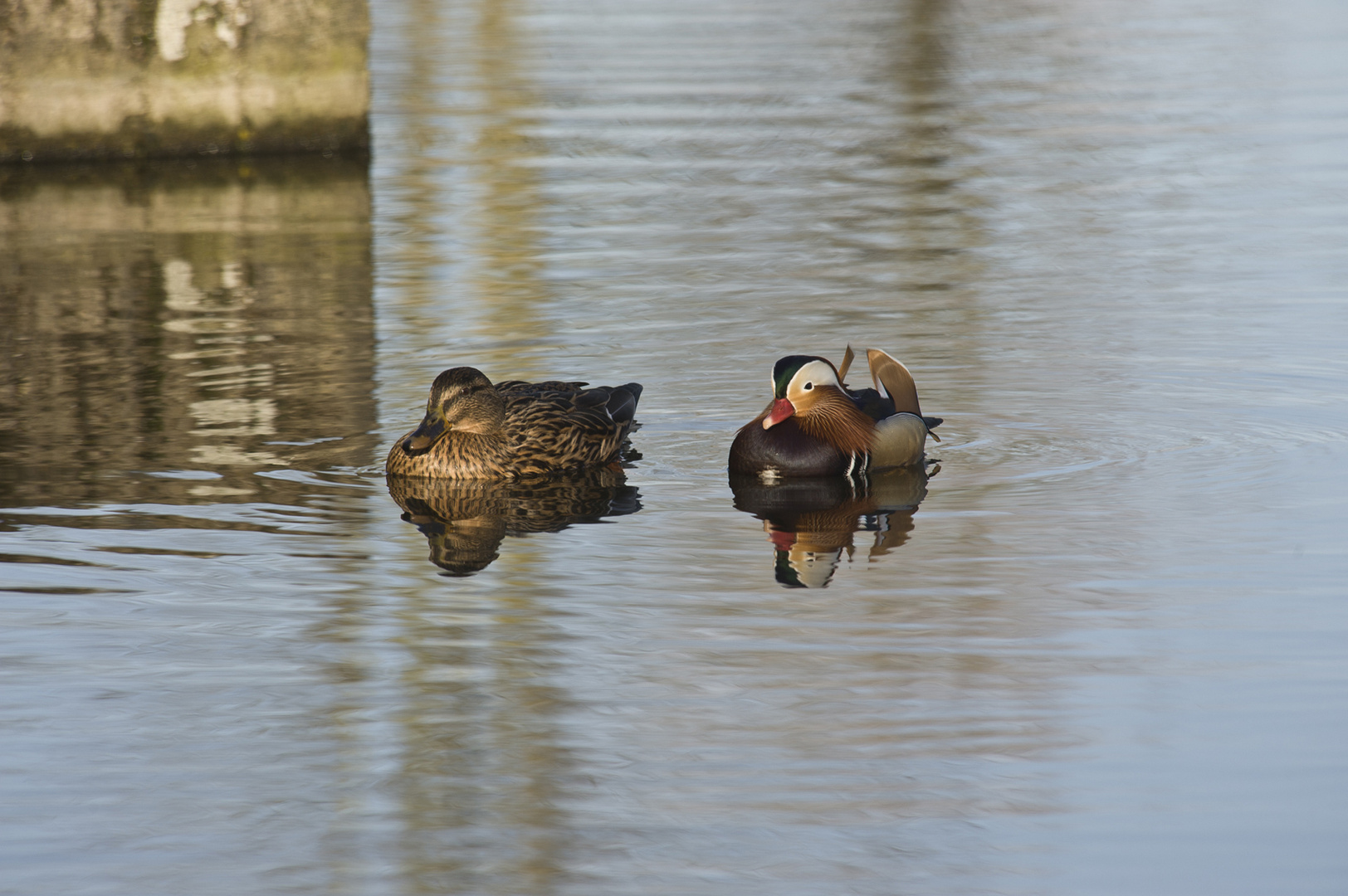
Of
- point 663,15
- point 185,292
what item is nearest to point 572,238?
point 185,292

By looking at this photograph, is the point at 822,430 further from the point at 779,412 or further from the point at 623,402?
the point at 623,402

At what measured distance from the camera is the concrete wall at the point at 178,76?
1930 cm

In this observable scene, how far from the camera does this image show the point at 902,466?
369 inches

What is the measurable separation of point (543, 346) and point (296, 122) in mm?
9739

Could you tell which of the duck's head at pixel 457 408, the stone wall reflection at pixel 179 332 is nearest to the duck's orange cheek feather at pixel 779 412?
the duck's head at pixel 457 408

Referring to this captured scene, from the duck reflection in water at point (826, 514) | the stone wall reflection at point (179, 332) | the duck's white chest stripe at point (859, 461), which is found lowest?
the stone wall reflection at point (179, 332)

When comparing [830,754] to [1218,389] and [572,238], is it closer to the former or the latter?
[1218,389]

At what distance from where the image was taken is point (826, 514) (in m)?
8.70

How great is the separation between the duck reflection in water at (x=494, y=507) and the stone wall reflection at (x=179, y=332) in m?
0.61

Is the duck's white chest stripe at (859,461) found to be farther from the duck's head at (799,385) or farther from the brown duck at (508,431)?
the brown duck at (508,431)

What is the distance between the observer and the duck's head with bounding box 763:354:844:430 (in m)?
9.19

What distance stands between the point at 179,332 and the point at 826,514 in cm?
550

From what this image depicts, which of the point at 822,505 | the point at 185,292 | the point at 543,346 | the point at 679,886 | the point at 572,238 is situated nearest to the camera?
the point at 679,886

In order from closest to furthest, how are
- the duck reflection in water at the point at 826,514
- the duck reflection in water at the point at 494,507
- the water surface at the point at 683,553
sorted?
the water surface at the point at 683,553 < the duck reflection in water at the point at 826,514 < the duck reflection in water at the point at 494,507
